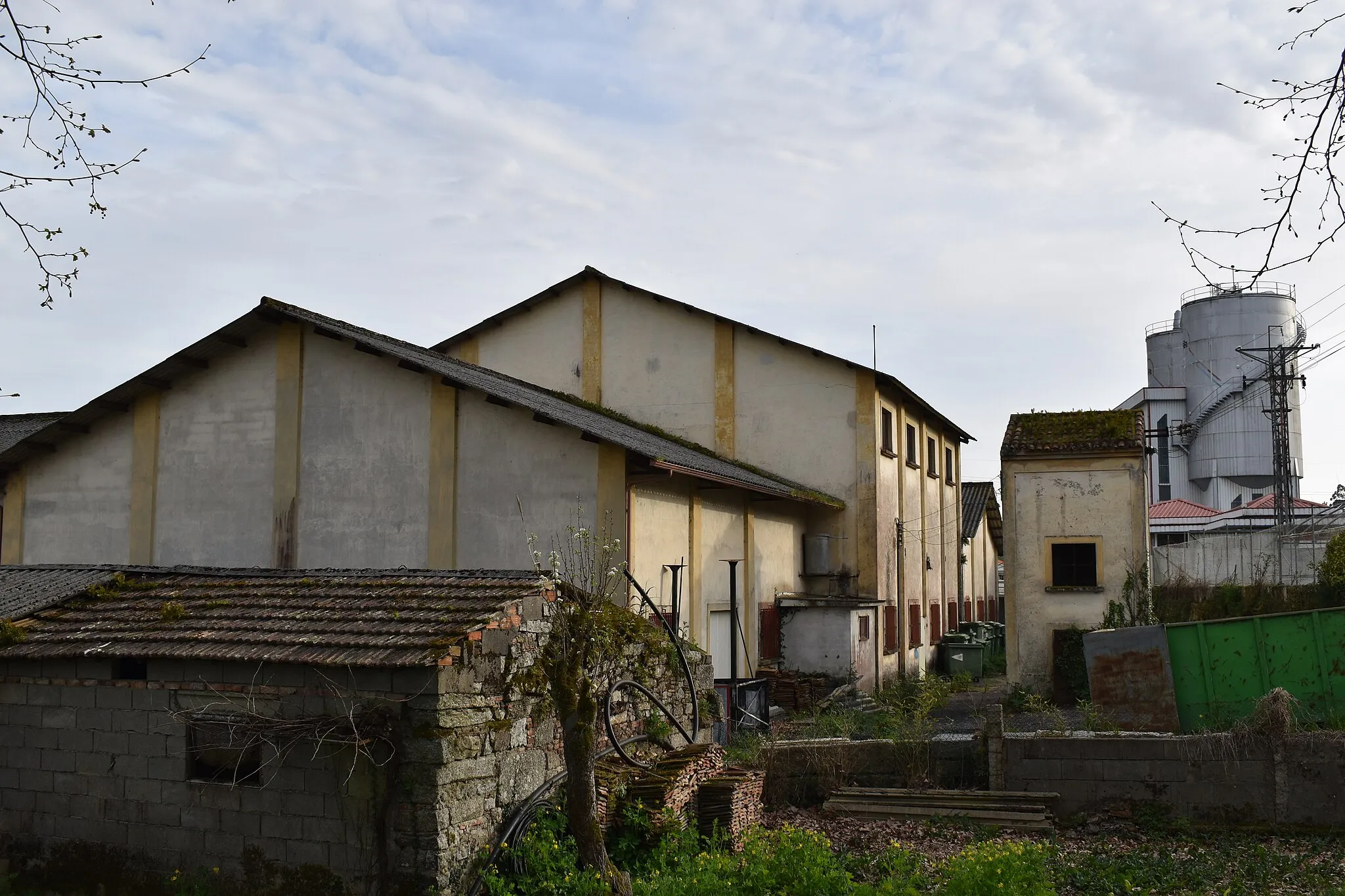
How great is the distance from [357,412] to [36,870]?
8.61 m

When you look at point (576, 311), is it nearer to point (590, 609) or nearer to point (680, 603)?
point (680, 603)

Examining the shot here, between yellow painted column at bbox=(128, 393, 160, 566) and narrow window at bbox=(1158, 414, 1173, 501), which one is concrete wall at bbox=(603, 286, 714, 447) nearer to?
yellow painted column at bbox=(128, 393, 160, 566)

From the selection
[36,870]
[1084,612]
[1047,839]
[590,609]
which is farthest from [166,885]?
[1084,612]

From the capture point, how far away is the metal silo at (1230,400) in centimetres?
5362

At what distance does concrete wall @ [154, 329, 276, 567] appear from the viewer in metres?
17.3

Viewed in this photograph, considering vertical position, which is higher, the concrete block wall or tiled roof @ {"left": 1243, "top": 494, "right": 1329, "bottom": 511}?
tiled roof @ {"left": 1243, "top": 494, "right": 1329, "bottom": 511}

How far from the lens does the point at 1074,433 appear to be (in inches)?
829

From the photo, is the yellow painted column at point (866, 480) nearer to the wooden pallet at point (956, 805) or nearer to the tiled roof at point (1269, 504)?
the wooden pallet at point (956, 805)

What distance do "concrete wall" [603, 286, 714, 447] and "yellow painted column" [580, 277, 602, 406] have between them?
0.91 feet

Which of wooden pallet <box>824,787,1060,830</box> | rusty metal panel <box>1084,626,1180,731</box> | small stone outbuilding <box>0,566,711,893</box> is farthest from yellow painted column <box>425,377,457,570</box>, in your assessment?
rusty metal panel <box>1084,626,1180,731</box>

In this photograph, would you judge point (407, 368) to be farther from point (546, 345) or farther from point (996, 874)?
point (996, 874)

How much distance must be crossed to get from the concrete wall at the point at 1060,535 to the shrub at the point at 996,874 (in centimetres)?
1231

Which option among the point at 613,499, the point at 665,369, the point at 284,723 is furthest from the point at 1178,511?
the point at 284,723

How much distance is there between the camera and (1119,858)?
9938mm
